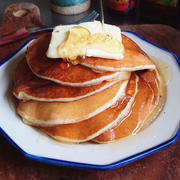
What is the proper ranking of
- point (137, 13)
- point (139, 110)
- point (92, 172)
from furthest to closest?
point (137, 13) → point (139, 110) → point (92, 172)

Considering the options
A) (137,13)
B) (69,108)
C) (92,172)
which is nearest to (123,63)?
(69,108)

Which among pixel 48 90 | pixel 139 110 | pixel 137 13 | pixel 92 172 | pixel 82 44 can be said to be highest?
pixel 82 44

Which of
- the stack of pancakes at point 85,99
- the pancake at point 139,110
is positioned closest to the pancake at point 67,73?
the stack of pancakes at point 85,99

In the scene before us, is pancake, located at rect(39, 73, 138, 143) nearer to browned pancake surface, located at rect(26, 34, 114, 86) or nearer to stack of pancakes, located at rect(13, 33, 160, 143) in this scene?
stack of pancakes, located at rect(13, 33, 160, 143)

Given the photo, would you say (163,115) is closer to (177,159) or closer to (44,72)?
(177,159)

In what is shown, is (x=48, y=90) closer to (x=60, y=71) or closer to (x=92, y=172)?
(x=60, y=71)

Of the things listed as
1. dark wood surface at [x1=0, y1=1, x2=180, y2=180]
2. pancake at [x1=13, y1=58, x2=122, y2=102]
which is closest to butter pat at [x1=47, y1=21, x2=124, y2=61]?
pancake at [x1=13, y1=58, x2=122, y2=102]

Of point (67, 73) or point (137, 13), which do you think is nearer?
point (67, 73)

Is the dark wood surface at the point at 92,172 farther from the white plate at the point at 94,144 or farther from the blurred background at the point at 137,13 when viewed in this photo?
the blurred background at the point at 137,13
